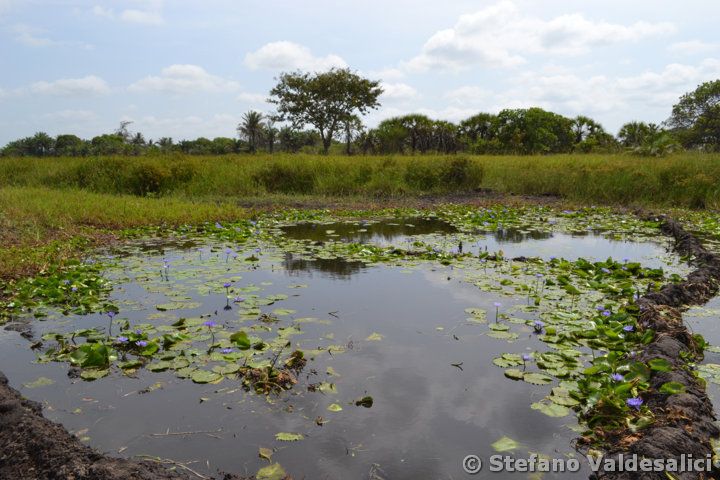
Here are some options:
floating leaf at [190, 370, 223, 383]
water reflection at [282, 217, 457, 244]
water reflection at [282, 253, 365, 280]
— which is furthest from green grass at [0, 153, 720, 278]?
floating leaf at [190, 370, 223, 383]

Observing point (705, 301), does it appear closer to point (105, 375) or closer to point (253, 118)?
point (105, 375)

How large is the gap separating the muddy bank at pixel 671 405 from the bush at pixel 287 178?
12538mm

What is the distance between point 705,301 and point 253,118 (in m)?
42.6

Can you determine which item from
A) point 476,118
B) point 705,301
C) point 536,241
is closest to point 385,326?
point 705,301

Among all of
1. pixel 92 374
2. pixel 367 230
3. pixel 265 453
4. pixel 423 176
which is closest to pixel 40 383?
pixel 92 374

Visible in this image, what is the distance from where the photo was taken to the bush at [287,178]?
16.0 m

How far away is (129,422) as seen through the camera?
269 centimetres

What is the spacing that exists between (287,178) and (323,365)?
13.2m

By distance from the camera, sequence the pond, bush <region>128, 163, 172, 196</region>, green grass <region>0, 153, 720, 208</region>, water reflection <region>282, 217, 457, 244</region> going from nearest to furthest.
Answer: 1. the pond
2. water reflection <region>282, 217, 457, 244</region>
3. green grass <region>0, 153, 720, 208</region>
4. bush <region>128, 163, 172, 196</region>

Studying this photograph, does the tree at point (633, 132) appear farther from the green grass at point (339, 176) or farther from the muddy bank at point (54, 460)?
the muddy bank at point (54, 460)

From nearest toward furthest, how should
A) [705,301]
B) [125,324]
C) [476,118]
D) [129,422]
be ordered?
[129,422], [125,324], [705,301], [476,118]

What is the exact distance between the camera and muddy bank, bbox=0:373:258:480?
2070 mm

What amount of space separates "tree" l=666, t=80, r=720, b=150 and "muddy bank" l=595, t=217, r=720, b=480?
1306 inches

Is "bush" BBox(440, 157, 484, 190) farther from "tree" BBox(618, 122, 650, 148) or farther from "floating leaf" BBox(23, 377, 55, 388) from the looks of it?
"tree" BBox(618, 122, 650, 148)
